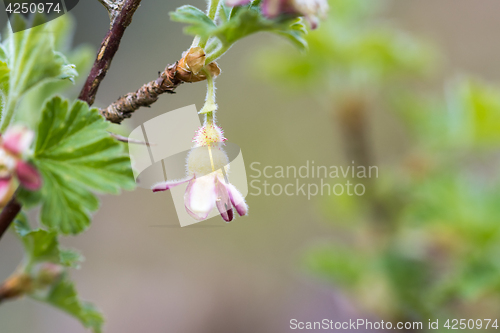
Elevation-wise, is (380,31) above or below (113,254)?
above

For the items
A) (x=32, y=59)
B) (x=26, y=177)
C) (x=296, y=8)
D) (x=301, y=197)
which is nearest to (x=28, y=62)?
(x=32, y=59)

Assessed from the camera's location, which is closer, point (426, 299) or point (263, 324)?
point (426, 299)

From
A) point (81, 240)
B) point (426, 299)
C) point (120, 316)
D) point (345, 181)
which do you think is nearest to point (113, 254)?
point (81, 240)

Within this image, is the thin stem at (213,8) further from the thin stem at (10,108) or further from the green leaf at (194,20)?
the thin stem at (10,108)

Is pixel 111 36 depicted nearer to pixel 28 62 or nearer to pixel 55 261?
pixel 28 62

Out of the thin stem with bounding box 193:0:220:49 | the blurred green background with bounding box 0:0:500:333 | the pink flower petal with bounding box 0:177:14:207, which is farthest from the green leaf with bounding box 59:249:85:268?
the blurred green background with bounding box 0:0:500:333

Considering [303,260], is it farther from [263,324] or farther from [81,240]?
[81,240]
